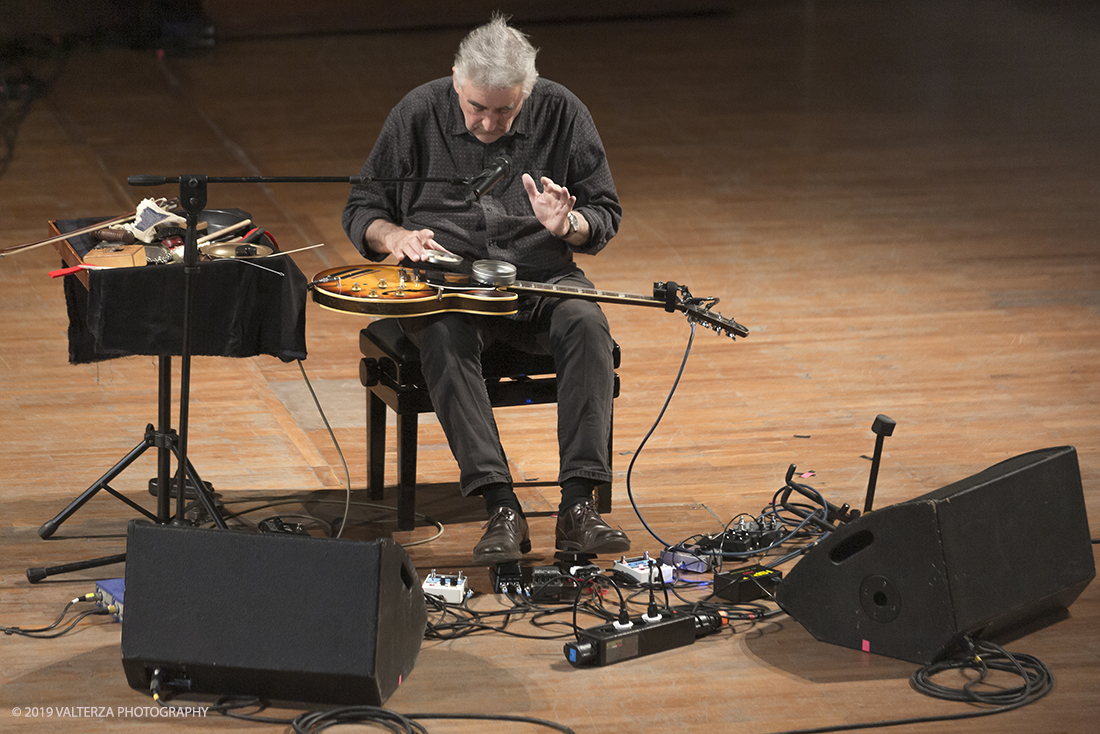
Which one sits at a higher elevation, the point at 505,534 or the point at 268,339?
the point at 268,339

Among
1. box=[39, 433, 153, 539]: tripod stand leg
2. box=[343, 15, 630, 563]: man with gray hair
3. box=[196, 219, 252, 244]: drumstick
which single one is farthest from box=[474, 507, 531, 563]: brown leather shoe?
box=[196, 219, 252, 244]: drumstick

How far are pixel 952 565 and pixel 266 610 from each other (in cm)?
124

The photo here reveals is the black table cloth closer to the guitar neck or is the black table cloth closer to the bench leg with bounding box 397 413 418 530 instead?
the bench leg with bounding box 397 413 418 530

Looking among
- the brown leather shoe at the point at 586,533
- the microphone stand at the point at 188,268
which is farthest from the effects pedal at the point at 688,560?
the microphone stand at the point at 188,268

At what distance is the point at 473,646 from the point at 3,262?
139 inches

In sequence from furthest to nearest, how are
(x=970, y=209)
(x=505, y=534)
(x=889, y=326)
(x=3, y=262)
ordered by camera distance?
(x=970, y=209)
(x=3, y=262)
(x=889, y=326)
(x=505, y=534)

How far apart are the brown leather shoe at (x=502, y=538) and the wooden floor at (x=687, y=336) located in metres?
0.13

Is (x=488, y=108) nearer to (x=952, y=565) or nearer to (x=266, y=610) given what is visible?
(x=266, y=610)

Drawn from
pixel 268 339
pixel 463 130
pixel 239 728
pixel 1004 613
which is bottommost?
pixel 239 728

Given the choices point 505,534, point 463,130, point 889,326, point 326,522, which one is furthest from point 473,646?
point 889,326

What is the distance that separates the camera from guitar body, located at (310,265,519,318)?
3.04 meters

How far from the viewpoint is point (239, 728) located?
8.05 feet

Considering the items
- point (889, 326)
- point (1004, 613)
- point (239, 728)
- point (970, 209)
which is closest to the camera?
point (239, 728)

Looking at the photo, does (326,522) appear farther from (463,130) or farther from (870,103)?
(870,103)
